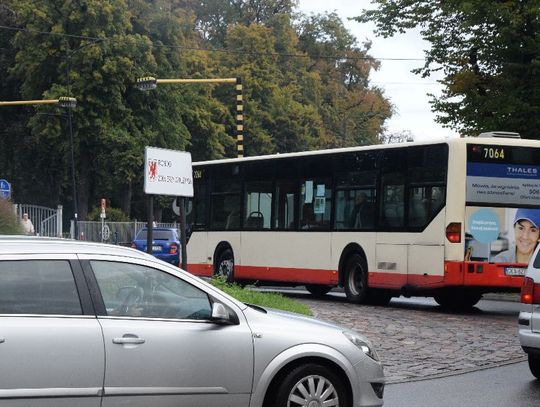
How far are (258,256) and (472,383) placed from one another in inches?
504

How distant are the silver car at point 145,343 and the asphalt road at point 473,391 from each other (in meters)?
2.11

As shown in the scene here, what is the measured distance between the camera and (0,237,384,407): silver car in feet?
23.0

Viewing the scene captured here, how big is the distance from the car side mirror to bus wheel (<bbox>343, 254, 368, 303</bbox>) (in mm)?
13651

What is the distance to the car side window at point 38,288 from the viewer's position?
704 cm

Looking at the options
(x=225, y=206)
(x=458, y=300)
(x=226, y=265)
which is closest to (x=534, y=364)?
(x=458, y=300)

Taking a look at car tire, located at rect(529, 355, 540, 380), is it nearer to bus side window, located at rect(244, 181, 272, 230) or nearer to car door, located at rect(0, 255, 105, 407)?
car door, located at rect(0, 255, 105, 407)

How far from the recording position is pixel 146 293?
760 cm

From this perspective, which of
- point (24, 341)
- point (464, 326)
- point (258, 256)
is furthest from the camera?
point (258, 256)

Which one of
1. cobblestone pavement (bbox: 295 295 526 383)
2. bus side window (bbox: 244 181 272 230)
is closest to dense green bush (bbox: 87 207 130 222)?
bus side window (bbox: 244 181 272 230)

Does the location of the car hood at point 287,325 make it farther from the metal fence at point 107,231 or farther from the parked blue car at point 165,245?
the metal fence at point 107,231

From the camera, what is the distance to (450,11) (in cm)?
2897

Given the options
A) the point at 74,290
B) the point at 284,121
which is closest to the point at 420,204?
the point at 74,290

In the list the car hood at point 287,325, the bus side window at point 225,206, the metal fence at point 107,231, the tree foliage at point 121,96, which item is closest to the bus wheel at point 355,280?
the bus side window at point 225,206

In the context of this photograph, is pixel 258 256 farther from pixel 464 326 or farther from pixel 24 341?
pixel 24 341
